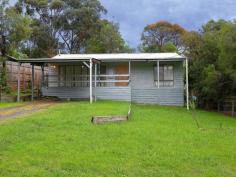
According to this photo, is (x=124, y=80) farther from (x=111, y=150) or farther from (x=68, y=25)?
(x=68, y=25)

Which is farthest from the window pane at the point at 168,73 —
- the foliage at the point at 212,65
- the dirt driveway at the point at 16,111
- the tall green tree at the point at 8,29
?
the dirt driveway at the point at 16,111

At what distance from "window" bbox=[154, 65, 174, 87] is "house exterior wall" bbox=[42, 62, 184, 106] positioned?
8.9 inches

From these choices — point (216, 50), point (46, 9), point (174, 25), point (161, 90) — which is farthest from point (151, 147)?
point (174, 25)

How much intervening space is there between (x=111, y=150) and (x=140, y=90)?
17.5 meters

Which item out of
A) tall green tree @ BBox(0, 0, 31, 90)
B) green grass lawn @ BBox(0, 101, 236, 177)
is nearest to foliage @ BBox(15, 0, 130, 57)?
tall green tree @ BBox(0, 0, 31, 90)

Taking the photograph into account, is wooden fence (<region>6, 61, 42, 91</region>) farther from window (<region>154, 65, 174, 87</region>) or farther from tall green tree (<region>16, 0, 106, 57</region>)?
tall green tree (<region>16, 0, 106, 57</region>)

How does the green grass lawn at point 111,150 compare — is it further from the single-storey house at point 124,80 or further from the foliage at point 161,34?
the foliage at point 161,34

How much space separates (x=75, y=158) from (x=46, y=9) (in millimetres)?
42658

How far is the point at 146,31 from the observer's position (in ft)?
182

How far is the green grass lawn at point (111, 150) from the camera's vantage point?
6.61 metres

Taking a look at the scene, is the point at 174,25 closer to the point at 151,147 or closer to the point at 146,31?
the point at 146,31

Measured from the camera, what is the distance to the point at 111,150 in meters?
8.12

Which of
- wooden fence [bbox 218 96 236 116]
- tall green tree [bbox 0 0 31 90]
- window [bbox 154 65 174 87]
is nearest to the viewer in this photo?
tall green tree [bbox 0 0 31 90]

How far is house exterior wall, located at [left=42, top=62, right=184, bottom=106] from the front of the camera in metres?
24.7
